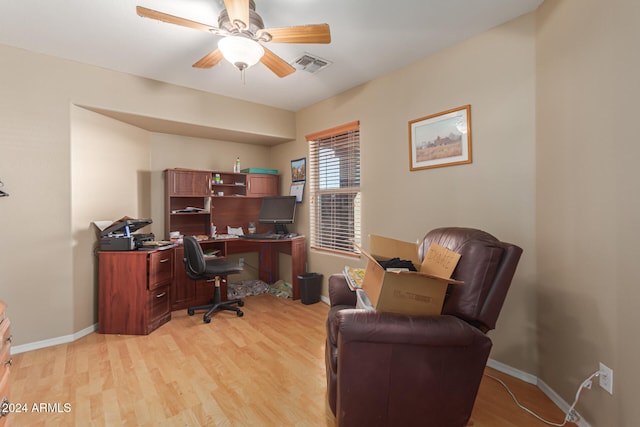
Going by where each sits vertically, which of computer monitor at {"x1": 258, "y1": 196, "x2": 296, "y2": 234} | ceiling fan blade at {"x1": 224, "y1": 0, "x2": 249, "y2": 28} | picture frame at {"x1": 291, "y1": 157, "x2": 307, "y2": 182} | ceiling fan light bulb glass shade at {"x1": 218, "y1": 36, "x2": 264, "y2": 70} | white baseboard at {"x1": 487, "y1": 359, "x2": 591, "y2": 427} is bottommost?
white baseboard at {"x1": 487, "y1": 359, "x2": 591, "y2": 427}

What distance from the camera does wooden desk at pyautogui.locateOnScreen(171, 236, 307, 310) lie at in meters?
3.42

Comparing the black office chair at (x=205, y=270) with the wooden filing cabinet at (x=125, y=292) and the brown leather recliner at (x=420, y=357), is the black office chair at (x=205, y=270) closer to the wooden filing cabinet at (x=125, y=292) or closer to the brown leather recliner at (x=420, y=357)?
the wooden filing cabinet at (x=125, y=292)

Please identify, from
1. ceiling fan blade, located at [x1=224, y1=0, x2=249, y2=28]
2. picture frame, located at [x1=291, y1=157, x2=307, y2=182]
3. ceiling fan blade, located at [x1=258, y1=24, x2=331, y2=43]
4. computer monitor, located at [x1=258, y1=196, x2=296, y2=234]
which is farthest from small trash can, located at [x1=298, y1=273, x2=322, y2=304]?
ceiling fan blade, located at [x1=224, y1=0, x2=249, y2=28]

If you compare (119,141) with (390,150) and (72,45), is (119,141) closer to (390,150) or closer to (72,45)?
(72,45)

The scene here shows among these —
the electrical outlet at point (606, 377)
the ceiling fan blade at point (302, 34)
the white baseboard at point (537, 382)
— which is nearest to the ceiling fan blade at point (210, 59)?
the ceiling fan blade at point (302, 34)

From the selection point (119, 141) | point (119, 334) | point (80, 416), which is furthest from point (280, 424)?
point (119, 141)

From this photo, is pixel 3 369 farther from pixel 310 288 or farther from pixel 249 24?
pixel 310 288

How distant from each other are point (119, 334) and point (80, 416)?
48.2 inches

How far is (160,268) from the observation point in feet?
9.74

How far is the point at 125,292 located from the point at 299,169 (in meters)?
2.56

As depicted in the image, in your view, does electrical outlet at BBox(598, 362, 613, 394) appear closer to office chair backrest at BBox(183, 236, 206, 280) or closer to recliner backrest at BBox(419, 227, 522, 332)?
recliner backrest at BBox(419, 227, 522, 332)

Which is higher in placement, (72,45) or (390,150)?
(72,45)

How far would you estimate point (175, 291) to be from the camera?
11.1 ft

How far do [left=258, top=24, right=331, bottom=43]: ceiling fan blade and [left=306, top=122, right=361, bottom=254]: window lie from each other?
1527mm
